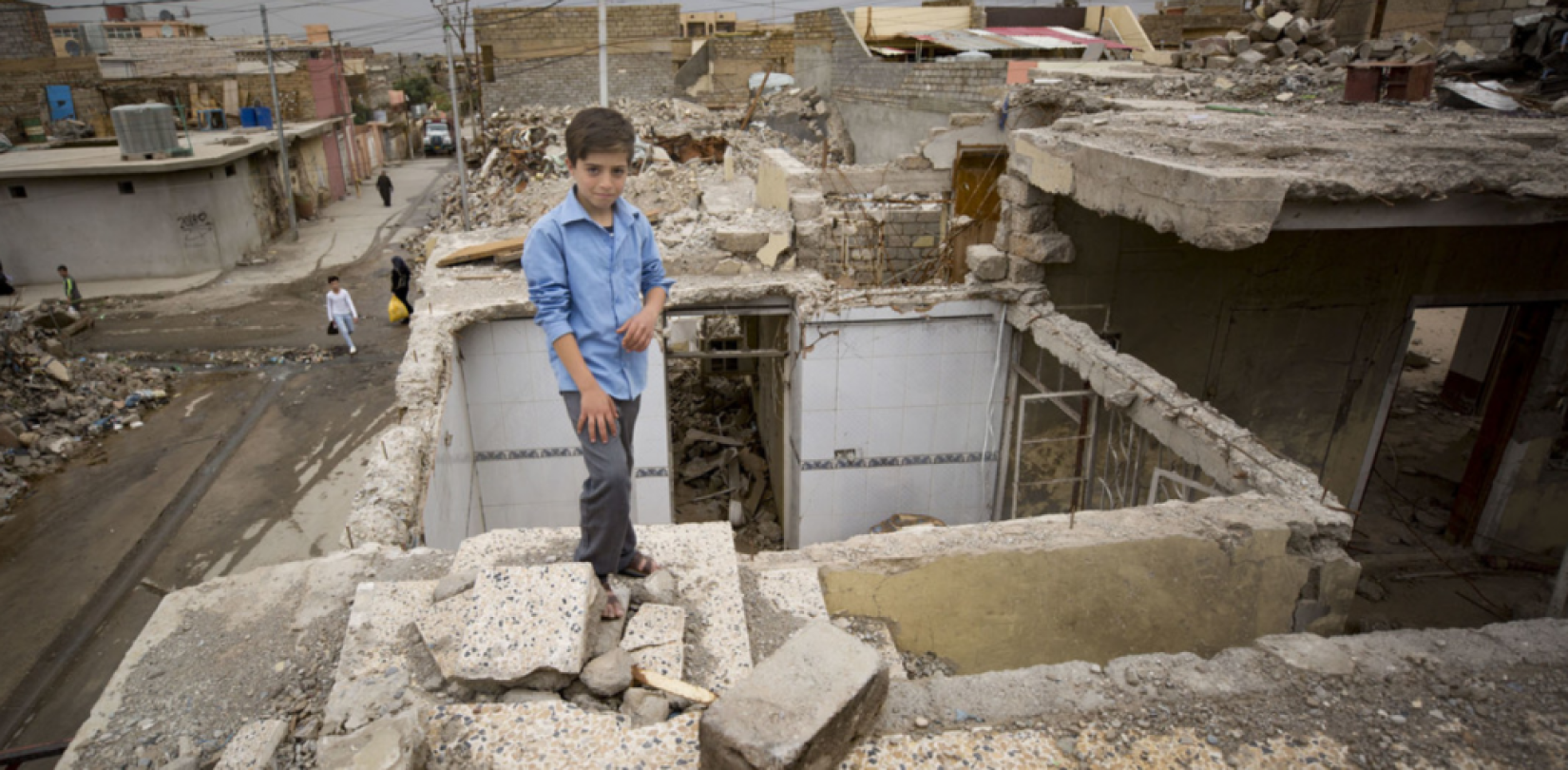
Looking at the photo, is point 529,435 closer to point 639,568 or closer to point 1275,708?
point 639,568

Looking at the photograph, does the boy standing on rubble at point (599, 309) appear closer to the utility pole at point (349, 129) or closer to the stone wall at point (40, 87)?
the stone wall at point (40, 87)

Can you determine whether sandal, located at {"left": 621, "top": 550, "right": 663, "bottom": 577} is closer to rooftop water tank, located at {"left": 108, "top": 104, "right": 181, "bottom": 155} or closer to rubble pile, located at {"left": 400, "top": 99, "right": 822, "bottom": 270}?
rubble pile, located at {"left": 400, "top": 99, "right": 822, "bottom": 270}

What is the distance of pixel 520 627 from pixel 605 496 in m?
0.50

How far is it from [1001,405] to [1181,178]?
3.43 meters

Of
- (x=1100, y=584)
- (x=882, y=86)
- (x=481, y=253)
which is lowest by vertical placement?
(x=1100, y=584)

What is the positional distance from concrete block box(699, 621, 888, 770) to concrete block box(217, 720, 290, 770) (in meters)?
1.25

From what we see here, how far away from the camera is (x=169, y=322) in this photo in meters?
14.8

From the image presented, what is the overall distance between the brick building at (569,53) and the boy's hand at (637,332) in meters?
24.3

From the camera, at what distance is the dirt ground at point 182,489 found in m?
6.96

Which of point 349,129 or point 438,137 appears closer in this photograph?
point 349,129

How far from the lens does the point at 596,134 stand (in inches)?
102

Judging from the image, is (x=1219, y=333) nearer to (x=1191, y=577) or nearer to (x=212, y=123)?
(x=1191, y=577)

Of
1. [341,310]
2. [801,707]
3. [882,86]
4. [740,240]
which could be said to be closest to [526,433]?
[740,240]

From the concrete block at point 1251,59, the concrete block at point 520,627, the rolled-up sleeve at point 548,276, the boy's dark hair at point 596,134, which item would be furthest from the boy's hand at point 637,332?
the concrete block at point 1251,59
